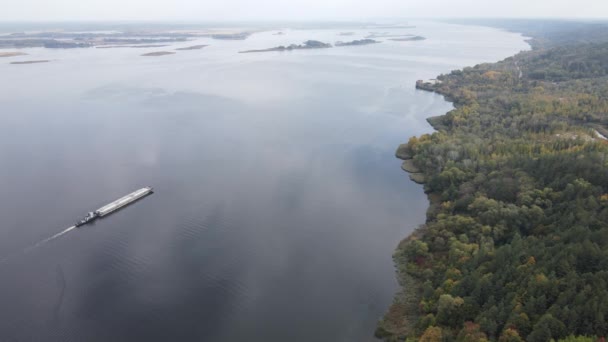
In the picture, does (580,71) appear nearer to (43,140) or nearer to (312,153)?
(312,153)

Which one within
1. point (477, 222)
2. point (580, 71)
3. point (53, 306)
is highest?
point (580, 71)

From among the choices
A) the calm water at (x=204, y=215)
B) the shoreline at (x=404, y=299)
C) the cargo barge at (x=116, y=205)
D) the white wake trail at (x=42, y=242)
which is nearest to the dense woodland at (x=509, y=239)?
the shoreline at (x=404, y=299)

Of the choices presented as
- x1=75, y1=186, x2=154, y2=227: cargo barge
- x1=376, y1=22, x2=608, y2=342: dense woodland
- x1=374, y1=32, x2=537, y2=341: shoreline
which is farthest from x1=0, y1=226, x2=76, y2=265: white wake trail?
x1=376, y1=22, x2=608, y2=342: dense woodland

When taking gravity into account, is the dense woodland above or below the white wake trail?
above

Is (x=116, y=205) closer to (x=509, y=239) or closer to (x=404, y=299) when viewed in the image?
(x=404, y=299)

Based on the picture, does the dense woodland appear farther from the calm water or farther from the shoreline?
the calm water

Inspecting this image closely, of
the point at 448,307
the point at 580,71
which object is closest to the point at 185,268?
the point at 448,307
